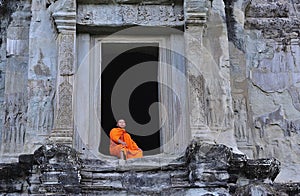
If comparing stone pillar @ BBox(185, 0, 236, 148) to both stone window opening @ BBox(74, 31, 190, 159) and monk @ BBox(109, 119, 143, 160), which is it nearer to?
stone window opening @ BBox(74, 31, 190, 159)

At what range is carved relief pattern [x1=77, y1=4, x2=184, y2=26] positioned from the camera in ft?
37.0

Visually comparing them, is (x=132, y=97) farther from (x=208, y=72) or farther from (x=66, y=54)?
(x=66, y=54)

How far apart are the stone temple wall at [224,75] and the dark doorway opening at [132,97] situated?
5.85 ft

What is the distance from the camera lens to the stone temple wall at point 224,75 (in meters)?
11.0

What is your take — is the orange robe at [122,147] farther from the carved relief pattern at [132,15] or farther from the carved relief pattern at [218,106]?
the carved relief pattern at [132,15]

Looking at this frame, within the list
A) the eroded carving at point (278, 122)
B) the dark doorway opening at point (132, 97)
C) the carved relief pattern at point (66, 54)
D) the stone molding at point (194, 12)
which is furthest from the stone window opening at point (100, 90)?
the eroded carving at point (278, 122)

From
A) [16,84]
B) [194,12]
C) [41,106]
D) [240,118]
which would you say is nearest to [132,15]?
[194,12]

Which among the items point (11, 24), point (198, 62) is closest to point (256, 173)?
point (198, 62)

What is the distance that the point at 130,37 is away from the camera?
456 inches

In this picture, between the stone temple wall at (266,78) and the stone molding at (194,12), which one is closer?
the stone molding at (194,12)

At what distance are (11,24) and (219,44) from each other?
3.47 m

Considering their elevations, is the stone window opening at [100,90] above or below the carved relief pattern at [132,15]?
below

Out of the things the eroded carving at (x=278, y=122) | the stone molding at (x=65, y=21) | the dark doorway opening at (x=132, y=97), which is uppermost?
the stone molding at (x=65, y=21)

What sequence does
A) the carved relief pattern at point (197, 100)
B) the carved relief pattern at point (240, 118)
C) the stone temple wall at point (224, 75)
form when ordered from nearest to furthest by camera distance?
the carved relief pattern at point (197, 100) < the stone temple wall at point (224, 75) < the carved relief pattern at point (240, 118)
